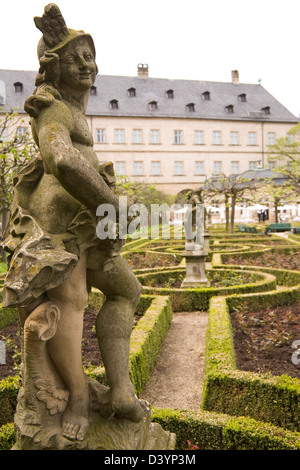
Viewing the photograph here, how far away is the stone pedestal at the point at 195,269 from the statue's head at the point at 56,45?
6686 millimetres

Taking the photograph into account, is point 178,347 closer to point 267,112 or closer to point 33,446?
point 33,446

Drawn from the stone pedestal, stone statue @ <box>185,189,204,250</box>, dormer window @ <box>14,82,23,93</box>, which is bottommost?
the stone pedestal

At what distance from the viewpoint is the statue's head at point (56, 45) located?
211cm

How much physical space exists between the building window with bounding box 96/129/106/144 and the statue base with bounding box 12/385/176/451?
36517mm

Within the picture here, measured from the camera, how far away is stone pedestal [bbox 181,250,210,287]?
8.66 metres

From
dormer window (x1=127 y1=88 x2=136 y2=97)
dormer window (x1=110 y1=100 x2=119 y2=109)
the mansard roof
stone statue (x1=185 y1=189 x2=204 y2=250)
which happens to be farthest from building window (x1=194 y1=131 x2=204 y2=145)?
stone statue (x1=185 y1=189 x2=204 y2=250)

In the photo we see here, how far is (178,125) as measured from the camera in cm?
3925

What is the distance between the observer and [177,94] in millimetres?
40156

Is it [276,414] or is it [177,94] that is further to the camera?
[177,94]

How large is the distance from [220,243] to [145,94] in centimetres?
2730

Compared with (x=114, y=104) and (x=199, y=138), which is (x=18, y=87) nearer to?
(x=114, y=104)

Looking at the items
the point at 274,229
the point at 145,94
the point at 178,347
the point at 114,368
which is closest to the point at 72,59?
the point at 114,368

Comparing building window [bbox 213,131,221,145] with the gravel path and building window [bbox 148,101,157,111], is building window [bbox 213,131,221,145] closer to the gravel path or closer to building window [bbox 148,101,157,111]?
building window [bbox 148,101,157,111]
